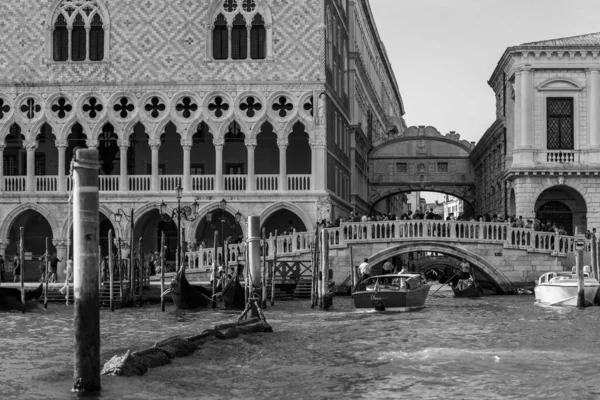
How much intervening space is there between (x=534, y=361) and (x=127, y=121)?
16556 millimetres

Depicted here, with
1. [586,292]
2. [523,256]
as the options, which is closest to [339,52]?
[523,256]

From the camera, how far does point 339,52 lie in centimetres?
3125

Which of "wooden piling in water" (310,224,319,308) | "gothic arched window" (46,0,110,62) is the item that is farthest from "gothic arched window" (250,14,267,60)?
"wooden piling in water" (310,224,319,308)

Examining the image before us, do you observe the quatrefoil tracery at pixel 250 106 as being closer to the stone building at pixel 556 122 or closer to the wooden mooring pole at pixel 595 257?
the stone building at pixel 556 122

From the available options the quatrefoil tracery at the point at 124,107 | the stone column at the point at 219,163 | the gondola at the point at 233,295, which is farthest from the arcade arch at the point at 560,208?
the gondola at the point at 233,295

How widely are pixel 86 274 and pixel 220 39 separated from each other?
1882 cm

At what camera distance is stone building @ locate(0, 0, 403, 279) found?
87.5ft

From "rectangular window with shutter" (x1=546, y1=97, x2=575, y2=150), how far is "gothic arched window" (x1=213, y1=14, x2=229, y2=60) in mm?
8237

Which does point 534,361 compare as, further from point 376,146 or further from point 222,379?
point 376,146

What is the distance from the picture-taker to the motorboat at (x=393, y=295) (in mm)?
20391

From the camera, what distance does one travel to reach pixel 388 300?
816 inches

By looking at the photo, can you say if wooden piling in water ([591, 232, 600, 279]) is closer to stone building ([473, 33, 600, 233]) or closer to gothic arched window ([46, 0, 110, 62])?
stone building ([473, 33, 600, 233])

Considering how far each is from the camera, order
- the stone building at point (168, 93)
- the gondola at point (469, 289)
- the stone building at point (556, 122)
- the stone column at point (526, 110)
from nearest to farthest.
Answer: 1. the gondola at point (469, 289)
2. the stone building at point (168, 93)
3. the stone building at point (556, 122)
4. the stone column at point (526, 110)

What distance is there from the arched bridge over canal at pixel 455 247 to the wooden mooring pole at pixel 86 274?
52.2ft
